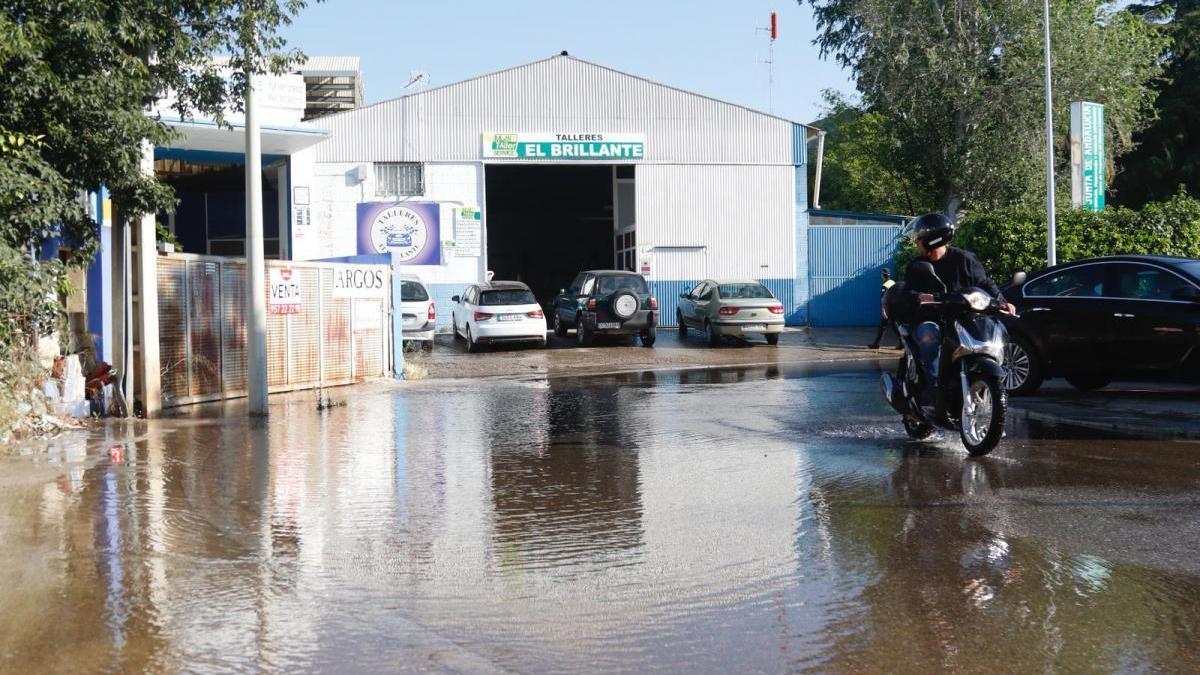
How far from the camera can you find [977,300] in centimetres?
924

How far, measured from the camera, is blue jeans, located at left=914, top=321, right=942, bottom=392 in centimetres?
959

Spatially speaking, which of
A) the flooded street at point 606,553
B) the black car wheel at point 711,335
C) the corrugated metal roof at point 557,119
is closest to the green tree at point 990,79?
the corrugated metal roof at point 557,119

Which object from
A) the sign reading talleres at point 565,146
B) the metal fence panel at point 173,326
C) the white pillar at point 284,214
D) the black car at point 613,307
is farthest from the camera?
the sign reading talleres at point 565,146

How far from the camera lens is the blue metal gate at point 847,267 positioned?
35.3 meters

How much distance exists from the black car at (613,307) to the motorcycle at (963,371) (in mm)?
15963

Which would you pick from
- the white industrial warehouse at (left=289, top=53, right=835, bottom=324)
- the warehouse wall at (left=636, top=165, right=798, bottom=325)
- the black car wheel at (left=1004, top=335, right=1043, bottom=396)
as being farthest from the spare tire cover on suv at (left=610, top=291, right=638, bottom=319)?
the black car wheel at (left=1004, top=335, right=1043, bottom=396)

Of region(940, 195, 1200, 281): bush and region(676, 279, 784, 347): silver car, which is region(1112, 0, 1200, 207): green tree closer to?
region(940, 195, 1200, 281): bush

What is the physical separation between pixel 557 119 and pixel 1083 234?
49.2ft

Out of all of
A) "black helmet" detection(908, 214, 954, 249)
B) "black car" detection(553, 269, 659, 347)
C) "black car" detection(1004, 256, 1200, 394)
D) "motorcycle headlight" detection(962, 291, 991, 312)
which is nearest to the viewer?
"motorcycle headlight" detection(962, 291, 991, 312)

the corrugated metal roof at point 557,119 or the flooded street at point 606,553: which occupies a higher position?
the corrugated metal roof at point 557,119

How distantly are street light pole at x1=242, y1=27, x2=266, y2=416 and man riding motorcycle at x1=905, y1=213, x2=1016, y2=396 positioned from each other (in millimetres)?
7473

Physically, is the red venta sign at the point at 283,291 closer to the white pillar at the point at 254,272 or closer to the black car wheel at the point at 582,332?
the white pillar at the point at 254,272

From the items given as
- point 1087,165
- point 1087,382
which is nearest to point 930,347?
point 1087,382

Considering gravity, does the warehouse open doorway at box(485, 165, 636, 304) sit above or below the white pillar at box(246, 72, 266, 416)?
above
